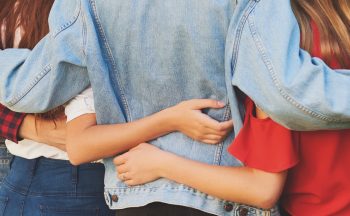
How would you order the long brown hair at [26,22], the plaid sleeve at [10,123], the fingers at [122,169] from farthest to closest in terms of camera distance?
the plaid sleeve at [10,123], the long brown hair at [26,22], the fingers at [122,169]

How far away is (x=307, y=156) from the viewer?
1.68 meters

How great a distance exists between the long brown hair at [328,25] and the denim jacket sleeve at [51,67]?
2.11ft

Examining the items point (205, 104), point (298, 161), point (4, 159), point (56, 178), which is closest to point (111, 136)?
point (205, 104)

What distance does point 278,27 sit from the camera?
5.12ft

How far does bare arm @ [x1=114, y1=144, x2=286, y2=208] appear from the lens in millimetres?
1689

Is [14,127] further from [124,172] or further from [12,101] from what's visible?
[124,172]

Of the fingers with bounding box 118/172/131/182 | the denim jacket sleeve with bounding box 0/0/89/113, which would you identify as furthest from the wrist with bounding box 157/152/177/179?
the denim jacket sleeve with bounding box 0/0/89/113

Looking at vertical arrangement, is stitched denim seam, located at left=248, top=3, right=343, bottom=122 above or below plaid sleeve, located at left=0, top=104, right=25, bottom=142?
above

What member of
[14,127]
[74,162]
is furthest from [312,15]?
[14,127]

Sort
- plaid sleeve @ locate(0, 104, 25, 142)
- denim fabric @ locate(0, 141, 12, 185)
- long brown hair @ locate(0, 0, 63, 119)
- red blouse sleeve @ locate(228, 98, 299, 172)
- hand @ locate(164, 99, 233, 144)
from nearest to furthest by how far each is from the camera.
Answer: red blouse sleeve @ locate(228, 98, 299, 172) < hand @ locate(164, 99, 233, 144) < long brown hair @ locate(0, 0, 63, 119) < plaid sleeve @ locate(0, 104, 25, 142) < denim fabric @ locate(0, 141, 12, 185)

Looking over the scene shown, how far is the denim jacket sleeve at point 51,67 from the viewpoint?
6.08 feet

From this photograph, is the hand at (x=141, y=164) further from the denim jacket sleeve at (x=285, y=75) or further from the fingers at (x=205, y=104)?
the denim jacket sleeve at (x=285, y=75)

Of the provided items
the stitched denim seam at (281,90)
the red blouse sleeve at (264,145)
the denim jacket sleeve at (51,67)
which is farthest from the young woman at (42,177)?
the stitched denim seam at (281,90)

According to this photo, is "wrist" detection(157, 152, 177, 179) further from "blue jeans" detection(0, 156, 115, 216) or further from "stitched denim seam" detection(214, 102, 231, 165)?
"blue jeans" detection(0, 156, 115, 216)
